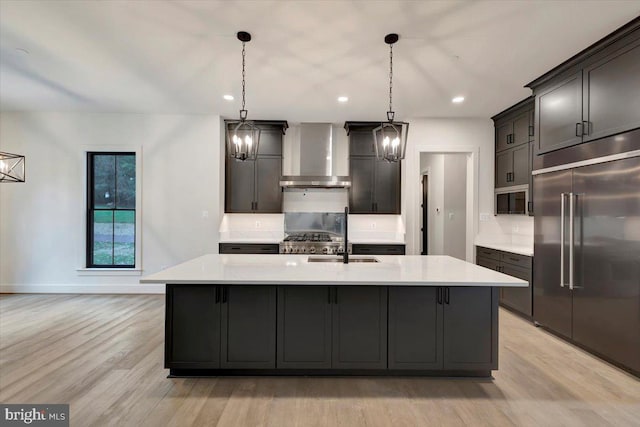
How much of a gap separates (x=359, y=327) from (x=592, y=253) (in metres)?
2.30

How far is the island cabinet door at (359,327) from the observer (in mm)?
2383

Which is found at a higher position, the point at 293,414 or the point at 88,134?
the point at 88,134

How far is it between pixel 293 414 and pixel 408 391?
0.86m

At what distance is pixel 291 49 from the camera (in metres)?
2.88

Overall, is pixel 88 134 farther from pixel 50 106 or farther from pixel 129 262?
pixel 129 262

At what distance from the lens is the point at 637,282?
2438 millimetres

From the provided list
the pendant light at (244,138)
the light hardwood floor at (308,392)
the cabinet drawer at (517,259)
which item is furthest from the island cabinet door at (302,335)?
the cabinet drawer at (517,259)

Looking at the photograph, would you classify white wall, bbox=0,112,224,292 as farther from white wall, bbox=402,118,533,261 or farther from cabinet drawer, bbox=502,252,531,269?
cabinet drawer, bbox=502,252,531,269

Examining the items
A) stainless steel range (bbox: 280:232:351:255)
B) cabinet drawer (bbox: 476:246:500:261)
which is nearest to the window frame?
stainless steel range (bbox: 280:232:351:255)

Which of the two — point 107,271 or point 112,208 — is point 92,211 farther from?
point 107,271

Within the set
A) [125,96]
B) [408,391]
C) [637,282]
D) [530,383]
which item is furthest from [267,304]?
[125,96]

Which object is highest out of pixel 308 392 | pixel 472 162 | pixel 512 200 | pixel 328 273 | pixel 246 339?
pixel 472 162

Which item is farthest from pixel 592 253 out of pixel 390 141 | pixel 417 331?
pixel 390 141

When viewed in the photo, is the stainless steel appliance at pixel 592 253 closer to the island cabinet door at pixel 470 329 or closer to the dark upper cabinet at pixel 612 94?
the dark upper cabinet at pixel 612 94
